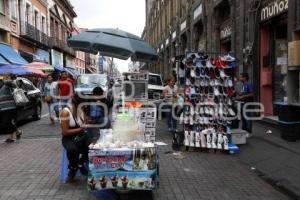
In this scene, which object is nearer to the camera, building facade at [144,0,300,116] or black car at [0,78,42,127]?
building facade at [144,0,300,116]

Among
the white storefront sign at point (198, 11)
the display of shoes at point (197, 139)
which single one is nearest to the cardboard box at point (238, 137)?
the display of shoes at point (197, 139)

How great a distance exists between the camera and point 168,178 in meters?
7.48

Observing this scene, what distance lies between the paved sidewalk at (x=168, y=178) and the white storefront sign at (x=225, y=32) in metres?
9.35

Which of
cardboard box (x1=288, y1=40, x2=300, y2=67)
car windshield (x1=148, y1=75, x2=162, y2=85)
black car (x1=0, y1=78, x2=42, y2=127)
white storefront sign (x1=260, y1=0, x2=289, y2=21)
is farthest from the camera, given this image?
car windshield (x1=148, y1=75, x2=162, y2=85)

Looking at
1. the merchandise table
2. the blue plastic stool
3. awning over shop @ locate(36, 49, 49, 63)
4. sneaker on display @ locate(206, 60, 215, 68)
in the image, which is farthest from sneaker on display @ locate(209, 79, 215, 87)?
awning over shop @ locate(36, 49, 49, 63)

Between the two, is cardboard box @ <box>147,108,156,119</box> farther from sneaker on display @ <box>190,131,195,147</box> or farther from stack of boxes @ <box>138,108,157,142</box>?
sneaker on display @ <box>190,131,195,147</box>

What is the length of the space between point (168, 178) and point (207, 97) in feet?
10.8

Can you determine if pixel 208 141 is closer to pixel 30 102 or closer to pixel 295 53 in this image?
pixel 295 53

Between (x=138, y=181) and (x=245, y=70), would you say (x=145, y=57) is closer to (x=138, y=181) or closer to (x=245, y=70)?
(x=138, y=181)

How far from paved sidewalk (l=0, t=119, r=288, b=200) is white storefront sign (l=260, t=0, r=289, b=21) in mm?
5195

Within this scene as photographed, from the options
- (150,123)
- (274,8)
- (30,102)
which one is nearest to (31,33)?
(30,102)

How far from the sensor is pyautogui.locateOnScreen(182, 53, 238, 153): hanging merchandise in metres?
10.2

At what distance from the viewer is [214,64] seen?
1023 cm

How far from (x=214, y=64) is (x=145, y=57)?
1636 mm
